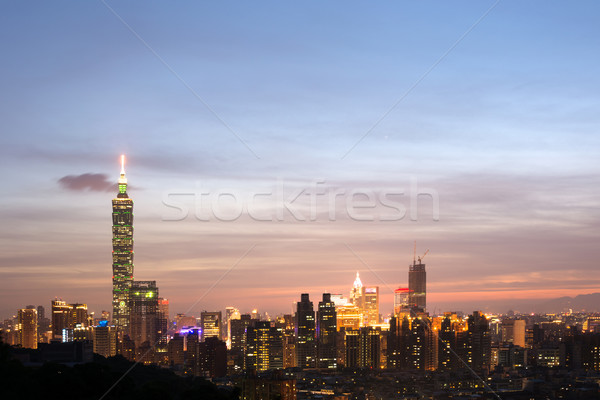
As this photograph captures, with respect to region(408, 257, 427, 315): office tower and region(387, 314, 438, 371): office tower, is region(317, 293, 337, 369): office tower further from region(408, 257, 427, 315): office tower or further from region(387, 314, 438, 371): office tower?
region(408, 257, 427, 315): office tower

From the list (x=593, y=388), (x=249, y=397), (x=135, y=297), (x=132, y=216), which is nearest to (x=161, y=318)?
(x=135, y=297)

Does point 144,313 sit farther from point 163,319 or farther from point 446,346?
point 446,346

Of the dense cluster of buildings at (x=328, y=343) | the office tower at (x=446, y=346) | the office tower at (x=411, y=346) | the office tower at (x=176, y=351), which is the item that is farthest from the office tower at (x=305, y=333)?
the office tower at (x=446, y=346)

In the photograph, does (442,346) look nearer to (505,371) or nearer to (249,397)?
(505,371)

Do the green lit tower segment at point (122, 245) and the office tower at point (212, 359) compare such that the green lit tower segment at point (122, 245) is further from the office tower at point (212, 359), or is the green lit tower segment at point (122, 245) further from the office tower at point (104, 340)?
the office tower at point (212, 359)

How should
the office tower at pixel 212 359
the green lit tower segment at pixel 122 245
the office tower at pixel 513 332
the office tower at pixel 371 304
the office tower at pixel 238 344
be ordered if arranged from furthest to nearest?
the office tower at pixel 371 304 < the green lit tower segment at pixel 122 245 < the office tower at pixel 513 332 < the office tower at pixel 238 344 < the office tower at pixel 212 359
